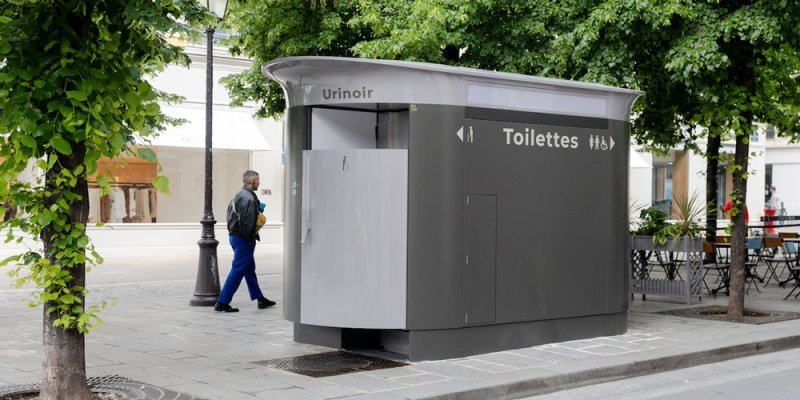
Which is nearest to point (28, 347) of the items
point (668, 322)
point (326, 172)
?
point (326, 172)

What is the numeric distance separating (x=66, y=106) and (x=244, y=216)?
5935 millimetres

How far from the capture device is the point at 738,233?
12625 mm

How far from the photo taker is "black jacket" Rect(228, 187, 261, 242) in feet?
40.2

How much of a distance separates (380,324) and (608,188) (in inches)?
124

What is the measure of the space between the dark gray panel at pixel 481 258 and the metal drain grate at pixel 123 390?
3.04 m

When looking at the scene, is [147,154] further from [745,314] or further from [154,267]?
[154,267]

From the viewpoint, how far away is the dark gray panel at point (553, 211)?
9.41m

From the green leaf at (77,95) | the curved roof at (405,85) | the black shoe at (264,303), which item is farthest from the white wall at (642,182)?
the green leaf at (77,95)

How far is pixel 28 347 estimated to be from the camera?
9609mm

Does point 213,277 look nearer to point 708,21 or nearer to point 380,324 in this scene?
point 380,324

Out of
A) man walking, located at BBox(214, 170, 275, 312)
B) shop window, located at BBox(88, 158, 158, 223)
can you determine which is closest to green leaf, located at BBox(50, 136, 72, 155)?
man walking, located at BBox(214, 170, 275, 312)

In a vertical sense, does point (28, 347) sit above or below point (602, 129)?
below

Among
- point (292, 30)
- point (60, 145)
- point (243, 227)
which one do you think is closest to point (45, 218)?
point (60, 145)

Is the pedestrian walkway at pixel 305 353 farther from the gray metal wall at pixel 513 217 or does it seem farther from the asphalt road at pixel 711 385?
the gray metal wall at pixel 513 217
